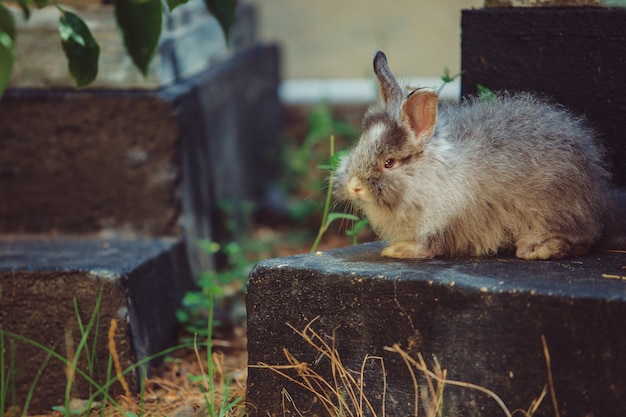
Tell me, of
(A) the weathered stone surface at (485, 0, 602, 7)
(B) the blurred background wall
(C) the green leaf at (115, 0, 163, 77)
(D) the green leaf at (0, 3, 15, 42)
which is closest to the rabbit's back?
(A) the weathered stone surface at (485, 0, 602, 7)

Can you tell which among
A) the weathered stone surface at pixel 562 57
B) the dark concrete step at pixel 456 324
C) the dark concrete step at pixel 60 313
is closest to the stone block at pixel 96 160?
the dark concrete step at pixel 60 313

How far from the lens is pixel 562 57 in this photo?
350cm

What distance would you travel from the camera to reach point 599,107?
349cm

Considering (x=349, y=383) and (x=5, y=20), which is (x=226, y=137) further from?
(x=5, y=20)

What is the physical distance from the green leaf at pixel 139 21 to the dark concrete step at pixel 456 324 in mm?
961

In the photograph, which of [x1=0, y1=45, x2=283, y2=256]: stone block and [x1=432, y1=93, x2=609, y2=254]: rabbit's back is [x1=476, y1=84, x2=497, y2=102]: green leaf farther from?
[x1=0, y1=45, x2=283, y2=256]: stone block

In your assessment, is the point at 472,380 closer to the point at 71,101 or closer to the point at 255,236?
the point at 71,101

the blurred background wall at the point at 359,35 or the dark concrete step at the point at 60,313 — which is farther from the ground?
the blurred background wall at the point at 359,35

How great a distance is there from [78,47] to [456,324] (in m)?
1.56

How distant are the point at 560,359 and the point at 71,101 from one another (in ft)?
10.0

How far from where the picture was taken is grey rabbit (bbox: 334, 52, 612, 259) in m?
3.04

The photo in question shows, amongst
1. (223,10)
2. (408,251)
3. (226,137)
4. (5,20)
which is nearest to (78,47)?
(5,20)

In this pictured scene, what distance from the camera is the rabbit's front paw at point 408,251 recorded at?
3.10 meters

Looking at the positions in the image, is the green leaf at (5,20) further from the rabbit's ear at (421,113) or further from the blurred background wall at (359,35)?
the blurred background wall at (359,35)
